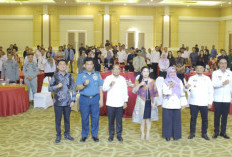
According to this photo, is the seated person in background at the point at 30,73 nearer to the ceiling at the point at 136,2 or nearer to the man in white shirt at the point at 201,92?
the man in white shirt at the point at 201,92

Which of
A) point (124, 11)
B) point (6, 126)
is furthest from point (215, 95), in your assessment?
point (124, 11)

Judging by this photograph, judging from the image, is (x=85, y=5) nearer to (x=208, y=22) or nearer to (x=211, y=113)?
(x=208, y=22)

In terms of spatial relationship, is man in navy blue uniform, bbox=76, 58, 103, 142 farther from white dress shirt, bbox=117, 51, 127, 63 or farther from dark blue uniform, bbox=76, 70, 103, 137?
white dress shirt, bbox=117, 51, 127, 63

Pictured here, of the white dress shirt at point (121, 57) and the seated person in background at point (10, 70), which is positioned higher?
the white dress shirt at point (121, 57)

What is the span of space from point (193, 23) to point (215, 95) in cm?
1940

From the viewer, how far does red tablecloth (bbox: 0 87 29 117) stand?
293 inches

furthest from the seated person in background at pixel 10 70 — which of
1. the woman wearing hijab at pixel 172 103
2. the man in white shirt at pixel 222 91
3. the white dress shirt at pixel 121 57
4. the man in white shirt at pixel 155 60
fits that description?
the man in white shirt at pixel 155 60

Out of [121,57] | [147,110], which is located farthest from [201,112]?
[121,57]

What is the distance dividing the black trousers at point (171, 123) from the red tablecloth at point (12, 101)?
13.0 ft

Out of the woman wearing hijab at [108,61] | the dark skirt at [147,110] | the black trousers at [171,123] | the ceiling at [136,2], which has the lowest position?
the black trousers at [171,123]

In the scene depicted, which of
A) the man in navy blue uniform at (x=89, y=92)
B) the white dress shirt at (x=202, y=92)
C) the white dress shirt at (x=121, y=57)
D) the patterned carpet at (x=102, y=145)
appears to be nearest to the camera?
the patterned carpet at (x=102, y=145)

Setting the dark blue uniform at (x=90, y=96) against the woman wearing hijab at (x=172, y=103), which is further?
the woman wearing hijab at (x=172, y=103)

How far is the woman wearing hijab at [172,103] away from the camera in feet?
17.7

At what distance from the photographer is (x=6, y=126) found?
659 cm
